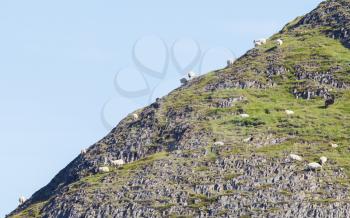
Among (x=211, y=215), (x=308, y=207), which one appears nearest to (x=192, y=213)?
(x=211, y=215)

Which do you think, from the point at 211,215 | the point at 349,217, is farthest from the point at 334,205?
the point at 211,215

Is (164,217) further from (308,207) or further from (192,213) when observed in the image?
(308,207)

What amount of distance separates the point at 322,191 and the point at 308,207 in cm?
527

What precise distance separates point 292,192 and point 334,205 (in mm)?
7983

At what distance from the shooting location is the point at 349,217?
7539 inches

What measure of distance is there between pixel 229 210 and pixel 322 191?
13613mm

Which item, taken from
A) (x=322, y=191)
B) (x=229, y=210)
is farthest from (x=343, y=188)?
(x=229, y=210)

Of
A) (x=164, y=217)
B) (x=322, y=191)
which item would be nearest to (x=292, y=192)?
(x=322, y=191)

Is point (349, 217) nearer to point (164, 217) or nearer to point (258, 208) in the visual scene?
point (258, 208)

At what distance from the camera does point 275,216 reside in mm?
193625

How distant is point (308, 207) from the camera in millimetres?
194875

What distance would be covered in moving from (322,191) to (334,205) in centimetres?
550

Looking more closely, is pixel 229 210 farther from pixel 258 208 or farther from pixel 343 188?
pixel 343 188

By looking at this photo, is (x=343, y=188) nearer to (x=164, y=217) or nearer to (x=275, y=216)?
(x=275, y=216)
